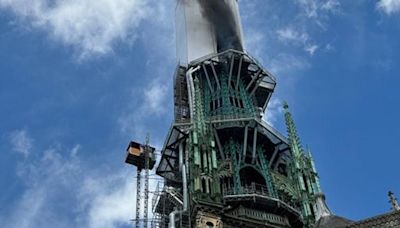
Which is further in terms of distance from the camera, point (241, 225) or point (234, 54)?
point (234, 54)

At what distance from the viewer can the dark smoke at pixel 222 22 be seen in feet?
245

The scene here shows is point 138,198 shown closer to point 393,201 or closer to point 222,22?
point 222,22

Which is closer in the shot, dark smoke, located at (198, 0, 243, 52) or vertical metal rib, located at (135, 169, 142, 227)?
vertical metal rib, located at (135, 169, 142, 227)

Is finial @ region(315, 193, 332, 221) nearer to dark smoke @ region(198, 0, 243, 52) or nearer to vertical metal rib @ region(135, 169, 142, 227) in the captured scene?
vertical metal rib @ region(135, 169, 142, 227)

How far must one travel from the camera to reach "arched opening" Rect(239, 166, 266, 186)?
6081 centimetres

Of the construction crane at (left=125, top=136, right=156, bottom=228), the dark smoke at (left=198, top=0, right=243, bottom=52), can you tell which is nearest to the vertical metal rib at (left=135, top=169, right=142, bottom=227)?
the construction crane at (left=125, top=136, right=156, bottom=228)

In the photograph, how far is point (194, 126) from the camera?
59.6 meters

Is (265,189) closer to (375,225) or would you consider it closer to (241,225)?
(241,225)

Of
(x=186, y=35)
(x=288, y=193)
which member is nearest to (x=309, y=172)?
(x=288, y=193)

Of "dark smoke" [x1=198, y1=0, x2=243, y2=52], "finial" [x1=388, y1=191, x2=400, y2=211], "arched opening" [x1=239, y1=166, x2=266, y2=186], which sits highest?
"dark smoke" [x1=198, y1=0, x2=243, y2=52]

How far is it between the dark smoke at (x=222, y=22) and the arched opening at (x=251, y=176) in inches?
672

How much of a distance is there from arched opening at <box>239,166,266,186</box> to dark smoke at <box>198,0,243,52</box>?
17063 millimetres

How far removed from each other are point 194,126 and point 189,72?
11.1 m

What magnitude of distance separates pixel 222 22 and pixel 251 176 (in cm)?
2159
